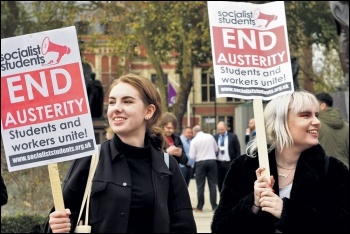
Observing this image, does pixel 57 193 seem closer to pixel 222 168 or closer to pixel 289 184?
pixel 289 184

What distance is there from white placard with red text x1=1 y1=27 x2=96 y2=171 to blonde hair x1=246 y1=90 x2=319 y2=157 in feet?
3.52

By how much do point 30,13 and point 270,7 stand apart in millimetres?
32682

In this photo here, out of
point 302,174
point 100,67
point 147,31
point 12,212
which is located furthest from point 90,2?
point 302,174

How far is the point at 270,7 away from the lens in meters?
6.22

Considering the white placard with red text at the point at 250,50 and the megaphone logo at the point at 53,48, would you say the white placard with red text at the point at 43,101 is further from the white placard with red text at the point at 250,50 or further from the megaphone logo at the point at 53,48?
the white placard with red text at the point at 250,50

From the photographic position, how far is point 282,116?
19.3 ft

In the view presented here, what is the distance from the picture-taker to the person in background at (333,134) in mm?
11367

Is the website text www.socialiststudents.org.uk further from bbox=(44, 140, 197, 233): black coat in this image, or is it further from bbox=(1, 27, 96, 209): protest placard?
bbox=(44, 140, 197, 233): black coat

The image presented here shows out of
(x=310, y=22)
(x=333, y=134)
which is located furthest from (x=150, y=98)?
(x=310, y=22)

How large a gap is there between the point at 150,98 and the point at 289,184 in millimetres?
902

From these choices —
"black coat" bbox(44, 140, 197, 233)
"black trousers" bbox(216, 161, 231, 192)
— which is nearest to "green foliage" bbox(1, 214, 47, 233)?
"black trousers" bbox(216, 161, 231, 192)

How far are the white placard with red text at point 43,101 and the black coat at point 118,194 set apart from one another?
0.59 feet

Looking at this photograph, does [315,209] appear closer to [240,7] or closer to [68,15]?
[240,7]

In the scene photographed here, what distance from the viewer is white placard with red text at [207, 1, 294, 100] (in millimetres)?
6113
